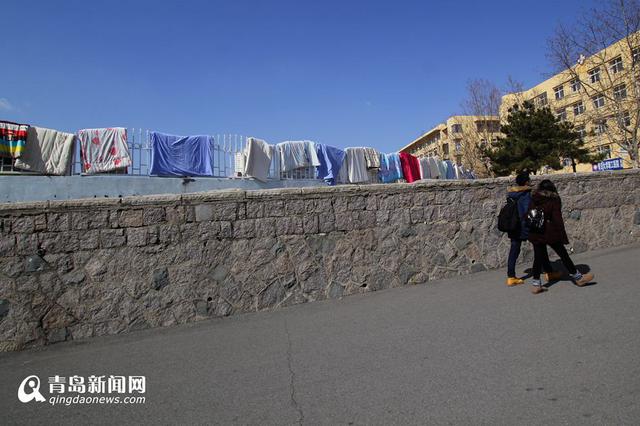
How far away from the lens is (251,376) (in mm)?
3145

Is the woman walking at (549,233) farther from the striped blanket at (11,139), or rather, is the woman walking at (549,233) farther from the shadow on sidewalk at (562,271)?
the striped blanket at (11,139)

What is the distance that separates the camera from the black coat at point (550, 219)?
192 inches

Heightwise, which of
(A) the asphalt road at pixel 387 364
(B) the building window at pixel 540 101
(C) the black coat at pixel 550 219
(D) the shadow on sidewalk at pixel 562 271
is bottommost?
(D) the shadow on sidewalk at pixel 562 271

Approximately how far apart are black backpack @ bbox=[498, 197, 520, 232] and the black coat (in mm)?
279

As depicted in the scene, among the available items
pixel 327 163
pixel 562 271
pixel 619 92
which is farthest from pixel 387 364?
pixel 619 92

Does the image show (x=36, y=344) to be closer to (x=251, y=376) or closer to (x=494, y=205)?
A: (x=251, y=376)

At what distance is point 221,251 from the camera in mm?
5184

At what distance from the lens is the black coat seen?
4875mm

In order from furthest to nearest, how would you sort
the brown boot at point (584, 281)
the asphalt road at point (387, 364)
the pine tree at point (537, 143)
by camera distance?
the pine tree at point (537, 143) → the brown boot at point (584, 281) → the asphalt road at point (387, 364)

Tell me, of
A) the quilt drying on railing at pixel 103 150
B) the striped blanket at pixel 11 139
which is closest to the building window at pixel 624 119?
the quilt drying on railing at pixel 103 150

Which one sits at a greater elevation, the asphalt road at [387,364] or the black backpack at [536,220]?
the black backpack at [536,220]

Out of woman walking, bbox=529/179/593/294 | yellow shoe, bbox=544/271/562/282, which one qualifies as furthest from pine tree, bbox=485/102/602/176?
woman walking, bbox=529/179/593/294

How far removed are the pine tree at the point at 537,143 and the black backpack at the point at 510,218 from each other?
20021 mm

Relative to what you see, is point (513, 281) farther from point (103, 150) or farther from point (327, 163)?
point (103, 150)
